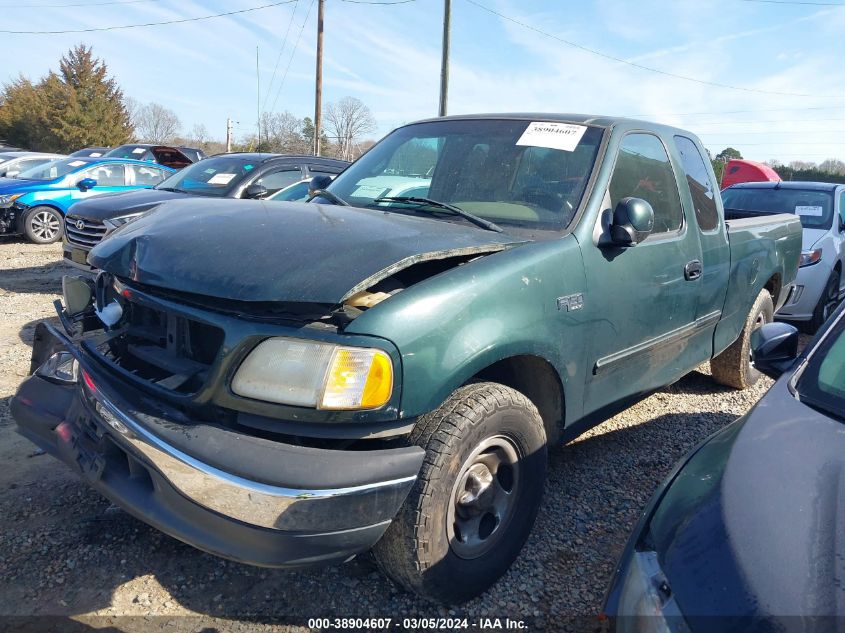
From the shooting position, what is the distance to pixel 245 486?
1.77 metres

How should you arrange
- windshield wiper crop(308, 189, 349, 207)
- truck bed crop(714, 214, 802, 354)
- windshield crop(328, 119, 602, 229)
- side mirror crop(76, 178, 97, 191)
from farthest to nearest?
side mirror crop(76, 178, 97, 191), truck bed crop(714, 214, 802, 354), windshield wiper crop(308, 189, 349, 207), windshield crop(328, 119, 602, 229)

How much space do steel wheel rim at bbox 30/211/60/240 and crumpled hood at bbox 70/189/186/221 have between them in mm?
4297

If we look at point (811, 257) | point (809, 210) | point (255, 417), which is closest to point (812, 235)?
point (811, 257)

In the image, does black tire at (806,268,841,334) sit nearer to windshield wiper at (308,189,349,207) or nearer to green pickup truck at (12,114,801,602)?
green pickup truck at (12,114,801,602)

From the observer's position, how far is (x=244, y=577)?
2477mm

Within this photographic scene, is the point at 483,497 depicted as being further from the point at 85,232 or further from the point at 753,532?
the point at 85,232

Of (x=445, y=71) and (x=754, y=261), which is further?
(x=445, y=71)

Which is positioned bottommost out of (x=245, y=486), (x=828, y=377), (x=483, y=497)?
(x=483, y=497)

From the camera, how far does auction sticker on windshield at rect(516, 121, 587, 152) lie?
307 centimetres

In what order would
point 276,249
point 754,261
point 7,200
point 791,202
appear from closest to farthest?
point 276,249, point 754,261, point 791,202, point 7,200

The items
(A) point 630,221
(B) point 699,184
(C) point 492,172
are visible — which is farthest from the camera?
(B) point 699,184

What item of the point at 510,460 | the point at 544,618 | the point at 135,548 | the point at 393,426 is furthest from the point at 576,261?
the point at 135,548

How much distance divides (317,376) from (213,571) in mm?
1162

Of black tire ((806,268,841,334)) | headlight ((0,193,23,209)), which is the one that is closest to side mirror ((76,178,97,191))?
headlight ((0,193,23,209))
